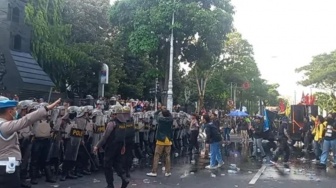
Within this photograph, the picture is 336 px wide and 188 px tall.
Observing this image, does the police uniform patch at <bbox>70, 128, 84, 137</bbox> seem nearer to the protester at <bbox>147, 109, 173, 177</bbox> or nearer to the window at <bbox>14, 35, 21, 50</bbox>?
the protester at <bbox>147, 109, 173, 177</bbox>

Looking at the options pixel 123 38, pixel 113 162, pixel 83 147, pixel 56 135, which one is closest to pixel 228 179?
pixel 113 162

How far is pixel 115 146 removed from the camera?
1012 cm

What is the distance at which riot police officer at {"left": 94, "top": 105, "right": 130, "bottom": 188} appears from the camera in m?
10.0

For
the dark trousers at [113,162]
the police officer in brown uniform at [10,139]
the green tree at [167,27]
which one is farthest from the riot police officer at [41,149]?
the green tree at [167,27]

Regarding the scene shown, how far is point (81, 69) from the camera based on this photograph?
118ft

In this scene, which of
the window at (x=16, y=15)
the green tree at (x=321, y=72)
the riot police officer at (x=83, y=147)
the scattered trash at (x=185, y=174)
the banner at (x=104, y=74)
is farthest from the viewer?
the green tree at (x=321, y=72)

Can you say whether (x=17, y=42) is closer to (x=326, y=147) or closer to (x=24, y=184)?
(x=24, y=184)

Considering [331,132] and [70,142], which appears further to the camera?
[331,132]

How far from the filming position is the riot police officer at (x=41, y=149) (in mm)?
10906

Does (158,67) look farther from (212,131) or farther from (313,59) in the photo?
(313,59)

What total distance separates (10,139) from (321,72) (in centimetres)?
4400

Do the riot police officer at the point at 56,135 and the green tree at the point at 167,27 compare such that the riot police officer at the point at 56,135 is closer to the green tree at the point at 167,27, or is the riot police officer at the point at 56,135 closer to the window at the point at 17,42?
the window at the point at 17,42

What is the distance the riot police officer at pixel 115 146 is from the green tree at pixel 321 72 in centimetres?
3815

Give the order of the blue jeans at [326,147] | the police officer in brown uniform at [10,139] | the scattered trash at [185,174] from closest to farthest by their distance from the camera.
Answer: the police officer in brown uniform at [10,139] < the scattered trash at [185,174] < the blue jeans at [326,147]
